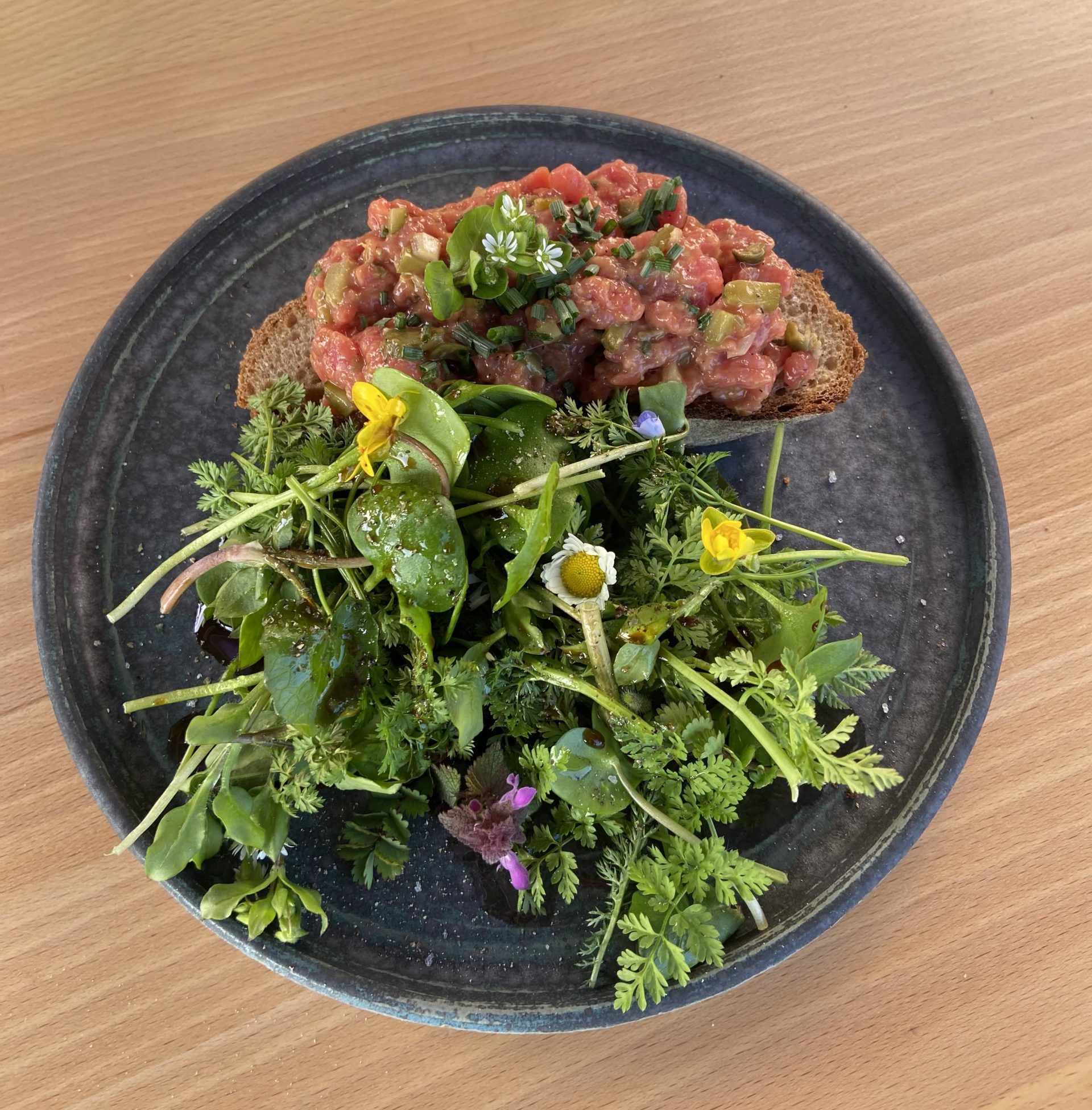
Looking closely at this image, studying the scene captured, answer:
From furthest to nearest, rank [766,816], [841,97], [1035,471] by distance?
[841,97], [1035,471], [766,816]

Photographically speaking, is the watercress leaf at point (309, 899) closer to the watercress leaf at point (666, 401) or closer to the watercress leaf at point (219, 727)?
the watercress leaf at point (219, 727)

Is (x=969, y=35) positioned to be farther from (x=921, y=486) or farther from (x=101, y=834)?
(x=101, y=834)

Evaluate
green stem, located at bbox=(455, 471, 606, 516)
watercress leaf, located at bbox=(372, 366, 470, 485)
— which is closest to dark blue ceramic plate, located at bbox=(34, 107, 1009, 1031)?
green stem, located at bbox=(455, 471, 606, 516)

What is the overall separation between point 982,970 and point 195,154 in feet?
8.31

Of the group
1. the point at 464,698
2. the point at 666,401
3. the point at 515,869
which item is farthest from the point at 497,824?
the point at 666,401

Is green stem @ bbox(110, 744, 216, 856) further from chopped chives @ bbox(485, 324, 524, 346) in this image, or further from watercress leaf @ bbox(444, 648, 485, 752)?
chopped chives @ bbox(485, 324, 524, 346)

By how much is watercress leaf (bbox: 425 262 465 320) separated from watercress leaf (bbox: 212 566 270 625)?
0.52 m

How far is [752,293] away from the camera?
133 cm

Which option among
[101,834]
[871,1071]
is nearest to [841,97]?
[871,1071]

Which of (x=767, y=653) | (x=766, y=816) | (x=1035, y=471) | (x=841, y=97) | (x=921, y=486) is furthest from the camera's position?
(x=841, y=97)

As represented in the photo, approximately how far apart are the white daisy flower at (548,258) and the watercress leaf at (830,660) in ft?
2.39

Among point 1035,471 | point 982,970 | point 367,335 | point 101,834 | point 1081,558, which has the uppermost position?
point 367,335

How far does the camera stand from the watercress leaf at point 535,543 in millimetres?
1119

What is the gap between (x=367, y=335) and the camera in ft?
4.26
